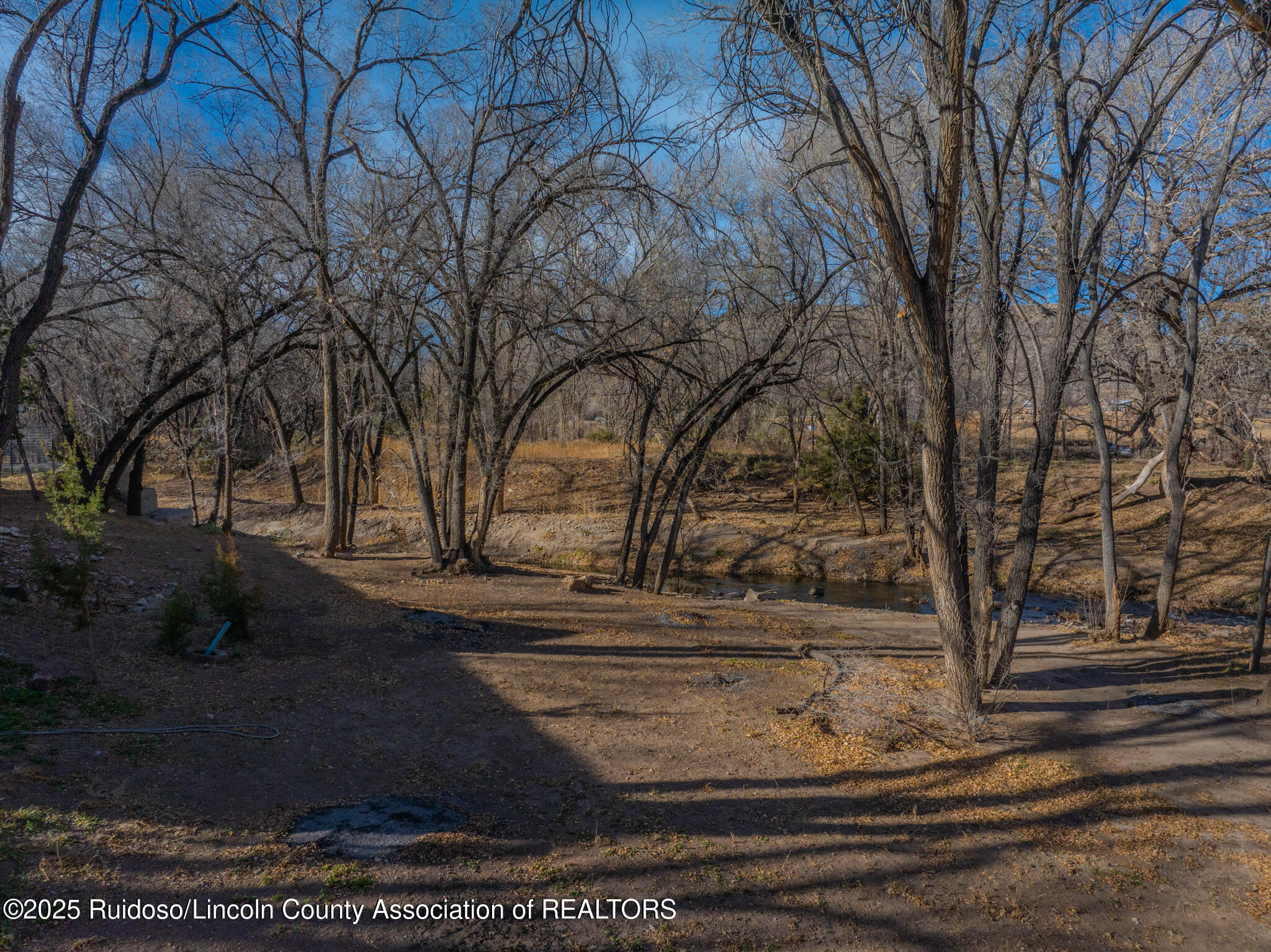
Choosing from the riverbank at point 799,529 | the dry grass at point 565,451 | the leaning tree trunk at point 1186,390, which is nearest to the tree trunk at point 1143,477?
the riverbank at point 799,529

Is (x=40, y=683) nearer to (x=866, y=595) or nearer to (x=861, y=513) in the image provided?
(x=866, y=595)

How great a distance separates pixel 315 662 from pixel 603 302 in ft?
28.1

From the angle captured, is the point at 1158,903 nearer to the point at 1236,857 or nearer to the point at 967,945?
the point at 1236,857

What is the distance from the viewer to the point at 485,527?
13250mm

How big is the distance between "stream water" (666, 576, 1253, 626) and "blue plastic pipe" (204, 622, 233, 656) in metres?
11.1

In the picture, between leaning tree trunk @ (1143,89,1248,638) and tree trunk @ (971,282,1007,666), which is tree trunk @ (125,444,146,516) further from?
leaning tree trunk @ (1143,89,1248,638)

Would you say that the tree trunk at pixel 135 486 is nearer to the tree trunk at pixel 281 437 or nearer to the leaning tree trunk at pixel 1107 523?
the tree trunk at pixel 281 437

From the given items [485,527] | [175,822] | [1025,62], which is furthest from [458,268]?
[175,822]

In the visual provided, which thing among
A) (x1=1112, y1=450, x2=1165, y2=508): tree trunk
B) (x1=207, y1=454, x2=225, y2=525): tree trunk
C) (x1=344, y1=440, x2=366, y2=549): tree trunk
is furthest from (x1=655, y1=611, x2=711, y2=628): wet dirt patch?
(x1=207, y1=454, x2=225, y2=525): tree trunk

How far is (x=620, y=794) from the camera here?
4965mm

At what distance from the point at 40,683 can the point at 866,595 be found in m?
15.6

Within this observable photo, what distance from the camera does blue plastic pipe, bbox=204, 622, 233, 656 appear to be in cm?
699

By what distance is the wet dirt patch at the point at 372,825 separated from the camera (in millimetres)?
3971

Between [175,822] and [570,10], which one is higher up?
[570,10]
